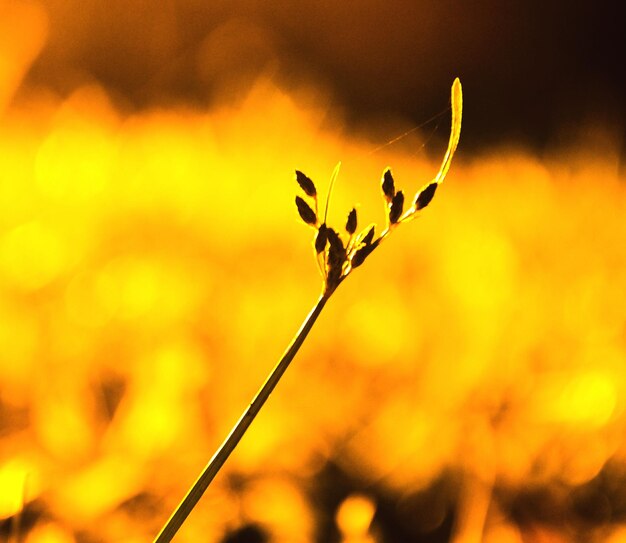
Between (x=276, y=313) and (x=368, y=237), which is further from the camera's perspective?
(x=276, y=313)

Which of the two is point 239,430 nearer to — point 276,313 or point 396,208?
point 396,208

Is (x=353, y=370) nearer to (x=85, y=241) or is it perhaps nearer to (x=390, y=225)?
(x=85, y=241)

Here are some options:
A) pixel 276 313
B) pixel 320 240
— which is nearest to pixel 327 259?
pixel 320 240

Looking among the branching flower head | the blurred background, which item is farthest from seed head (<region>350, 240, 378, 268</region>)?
the blurred background

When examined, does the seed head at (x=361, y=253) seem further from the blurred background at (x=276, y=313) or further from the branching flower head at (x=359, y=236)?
the blurred background at (x=276, y=313)

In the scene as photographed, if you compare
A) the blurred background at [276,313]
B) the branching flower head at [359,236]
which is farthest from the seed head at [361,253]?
the blurred background at [276,313]

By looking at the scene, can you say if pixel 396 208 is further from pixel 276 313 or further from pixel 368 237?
pixel 276 313

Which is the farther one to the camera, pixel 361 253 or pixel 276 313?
pixel 276 313

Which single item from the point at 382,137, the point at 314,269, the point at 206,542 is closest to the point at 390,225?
the point at 206,542

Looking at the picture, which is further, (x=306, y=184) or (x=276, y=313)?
(x=276, y=313)

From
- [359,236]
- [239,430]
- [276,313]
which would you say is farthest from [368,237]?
[276,313]

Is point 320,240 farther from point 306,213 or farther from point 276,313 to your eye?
point 276,313
